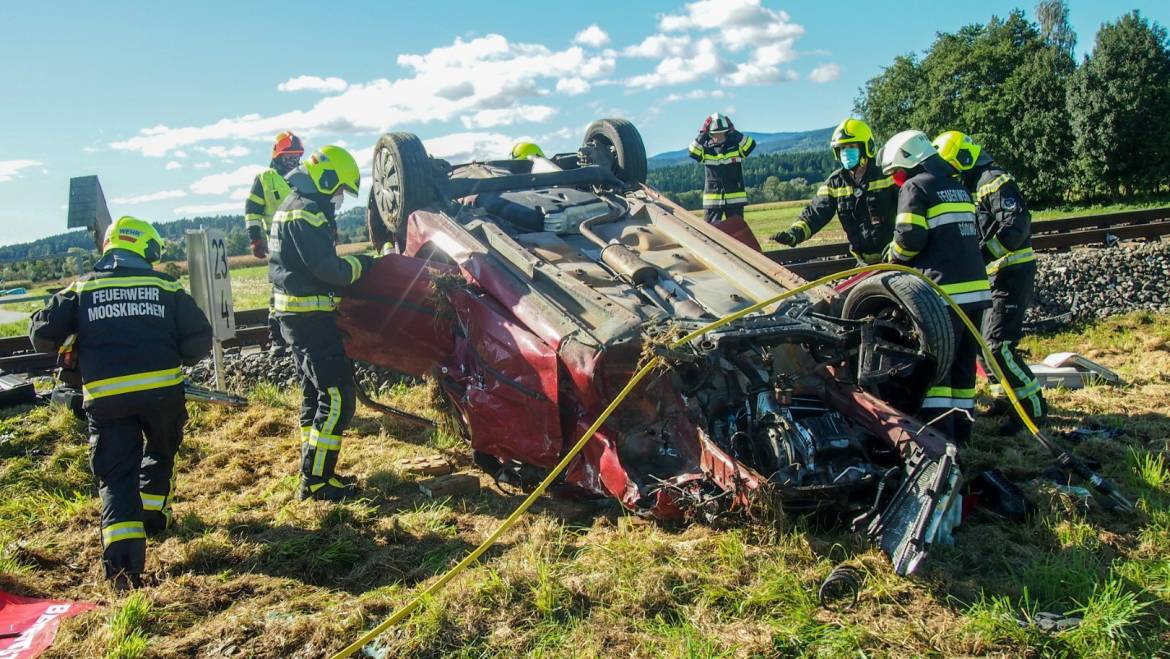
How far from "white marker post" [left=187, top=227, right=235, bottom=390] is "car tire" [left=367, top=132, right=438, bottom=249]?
4.62 ft

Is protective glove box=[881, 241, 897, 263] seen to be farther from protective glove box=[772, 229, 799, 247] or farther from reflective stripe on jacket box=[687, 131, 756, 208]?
reflective stripe on jacket box=[687, 131, 756, 208]

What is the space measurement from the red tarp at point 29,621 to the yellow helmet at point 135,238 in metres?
1.60

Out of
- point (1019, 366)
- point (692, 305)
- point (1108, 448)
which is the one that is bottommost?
point (1108, 448)

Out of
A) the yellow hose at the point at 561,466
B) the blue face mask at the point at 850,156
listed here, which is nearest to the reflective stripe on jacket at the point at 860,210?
the blue face mask at the point at 850,156

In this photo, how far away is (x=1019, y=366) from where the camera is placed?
520cm

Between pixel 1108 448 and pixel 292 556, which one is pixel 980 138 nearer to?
pixel 1108 448

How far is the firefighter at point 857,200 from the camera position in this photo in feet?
17.0

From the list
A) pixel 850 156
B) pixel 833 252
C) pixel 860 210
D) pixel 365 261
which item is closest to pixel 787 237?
pixel 860 210

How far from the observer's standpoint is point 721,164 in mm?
8164

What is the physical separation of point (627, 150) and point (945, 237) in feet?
8.59

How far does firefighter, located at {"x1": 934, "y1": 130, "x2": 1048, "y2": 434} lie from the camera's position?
5191mm

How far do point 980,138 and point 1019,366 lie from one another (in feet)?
103

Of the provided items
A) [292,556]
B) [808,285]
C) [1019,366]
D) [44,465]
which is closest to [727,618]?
[808,285]

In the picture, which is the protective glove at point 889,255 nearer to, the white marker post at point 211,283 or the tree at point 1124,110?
the white marker post at point 211,283
